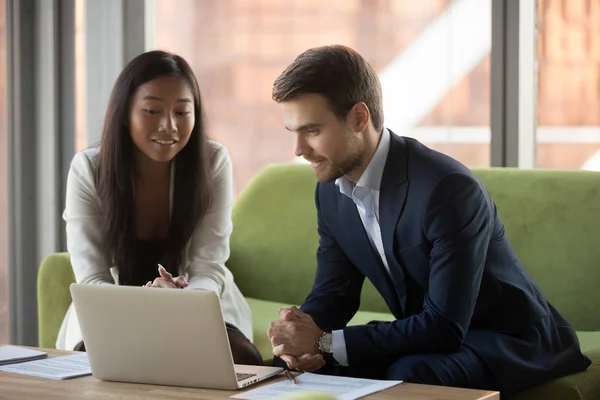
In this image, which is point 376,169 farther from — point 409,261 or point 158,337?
point 158,337

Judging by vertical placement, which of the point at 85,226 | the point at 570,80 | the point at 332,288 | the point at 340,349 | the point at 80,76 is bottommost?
the point at 340,349

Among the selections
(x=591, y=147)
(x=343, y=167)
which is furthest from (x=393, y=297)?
(x=591, y=147)

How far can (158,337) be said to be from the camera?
1911 millimetres

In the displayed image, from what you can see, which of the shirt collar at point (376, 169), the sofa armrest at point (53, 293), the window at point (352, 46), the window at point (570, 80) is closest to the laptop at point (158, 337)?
the shirt collar at point (376, 169)

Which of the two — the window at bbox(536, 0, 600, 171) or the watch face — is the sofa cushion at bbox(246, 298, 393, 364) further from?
the window at bbox(536, 0, 600, 171)

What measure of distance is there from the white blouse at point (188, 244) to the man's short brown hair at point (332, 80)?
857 mm

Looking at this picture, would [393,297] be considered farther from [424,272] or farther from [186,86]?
[186,86]

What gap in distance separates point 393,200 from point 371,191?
0.23 feet

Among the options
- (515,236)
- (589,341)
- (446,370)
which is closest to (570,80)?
(515,236)

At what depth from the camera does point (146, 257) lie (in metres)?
2.94

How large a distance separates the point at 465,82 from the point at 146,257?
4.76 feet

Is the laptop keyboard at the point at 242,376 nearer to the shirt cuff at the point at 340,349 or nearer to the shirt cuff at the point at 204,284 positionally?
the shirt cuff at the point at 340,349

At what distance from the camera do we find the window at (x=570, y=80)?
348 centimetres

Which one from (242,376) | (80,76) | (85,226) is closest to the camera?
(242,376)
